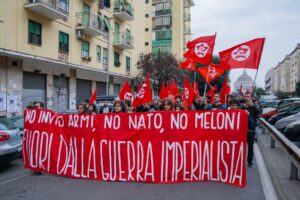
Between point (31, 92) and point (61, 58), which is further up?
point (61, 58)

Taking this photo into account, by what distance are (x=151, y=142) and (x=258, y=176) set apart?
2492mm

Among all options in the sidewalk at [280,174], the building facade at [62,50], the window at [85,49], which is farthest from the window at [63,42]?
the sidewalk at [280,174]

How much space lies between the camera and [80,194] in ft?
18.2

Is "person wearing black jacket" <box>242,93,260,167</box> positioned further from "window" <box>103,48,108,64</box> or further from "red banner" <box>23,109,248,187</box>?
"window" <box>103,48,108,64</box>

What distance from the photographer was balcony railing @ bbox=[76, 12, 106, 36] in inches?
1051

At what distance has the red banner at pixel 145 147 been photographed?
588cm

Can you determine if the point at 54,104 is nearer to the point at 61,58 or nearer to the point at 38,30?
the point at 61,58

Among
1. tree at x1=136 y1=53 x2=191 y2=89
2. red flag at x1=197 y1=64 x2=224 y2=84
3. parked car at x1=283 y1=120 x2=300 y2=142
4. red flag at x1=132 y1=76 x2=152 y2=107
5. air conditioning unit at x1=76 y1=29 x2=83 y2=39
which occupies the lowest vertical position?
parked car at x1=283 y1=120 x2=300 y2=142

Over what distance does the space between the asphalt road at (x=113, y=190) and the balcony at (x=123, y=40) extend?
27.8 m

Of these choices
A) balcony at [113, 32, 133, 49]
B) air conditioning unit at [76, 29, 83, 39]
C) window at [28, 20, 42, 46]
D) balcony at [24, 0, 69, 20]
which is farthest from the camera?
balcony at [113, 32, 133, 49]

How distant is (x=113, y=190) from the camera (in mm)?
5758

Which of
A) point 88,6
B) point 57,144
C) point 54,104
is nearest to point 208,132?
point 57,144

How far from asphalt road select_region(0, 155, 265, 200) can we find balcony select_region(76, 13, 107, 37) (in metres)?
21.5

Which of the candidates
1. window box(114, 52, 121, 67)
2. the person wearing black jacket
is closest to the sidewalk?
the person wearing black jacket
